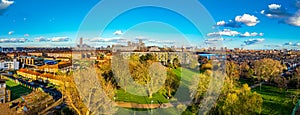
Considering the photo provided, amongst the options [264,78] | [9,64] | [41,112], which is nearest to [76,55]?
[9,64]

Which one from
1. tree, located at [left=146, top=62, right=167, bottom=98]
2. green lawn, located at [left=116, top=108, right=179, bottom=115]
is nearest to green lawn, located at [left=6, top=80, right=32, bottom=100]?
tree, located at [left=146, top=62, right=167, bottom=98]

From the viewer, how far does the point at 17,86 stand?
431 inches

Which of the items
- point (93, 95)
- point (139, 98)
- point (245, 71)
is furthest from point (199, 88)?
point (245, 71)

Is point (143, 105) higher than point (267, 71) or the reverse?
the reverse

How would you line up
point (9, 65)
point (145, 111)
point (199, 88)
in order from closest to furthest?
point (145, 111) → point (199, 88) → point (9, 65)

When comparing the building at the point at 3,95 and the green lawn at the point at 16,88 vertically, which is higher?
the building at the point at 3,95

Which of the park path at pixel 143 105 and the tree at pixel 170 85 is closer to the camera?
the park path at pixel 143 105

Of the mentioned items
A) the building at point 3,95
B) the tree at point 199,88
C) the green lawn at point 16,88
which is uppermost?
the tree at point 199,88

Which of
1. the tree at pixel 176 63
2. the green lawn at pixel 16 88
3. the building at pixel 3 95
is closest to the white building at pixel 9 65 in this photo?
the green lawn at pixel 16 88

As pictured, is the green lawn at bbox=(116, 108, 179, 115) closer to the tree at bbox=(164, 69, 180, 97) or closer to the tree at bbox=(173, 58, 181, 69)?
the tree at bbox=(164, 69, 180, 97)

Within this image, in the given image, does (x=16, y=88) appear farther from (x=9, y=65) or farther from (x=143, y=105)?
(x=143, y=105)

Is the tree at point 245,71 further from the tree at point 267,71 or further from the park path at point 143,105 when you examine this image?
the park path at point 143,105

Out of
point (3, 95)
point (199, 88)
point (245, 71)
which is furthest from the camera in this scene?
point (245, 71)

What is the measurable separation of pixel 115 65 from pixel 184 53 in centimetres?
849
